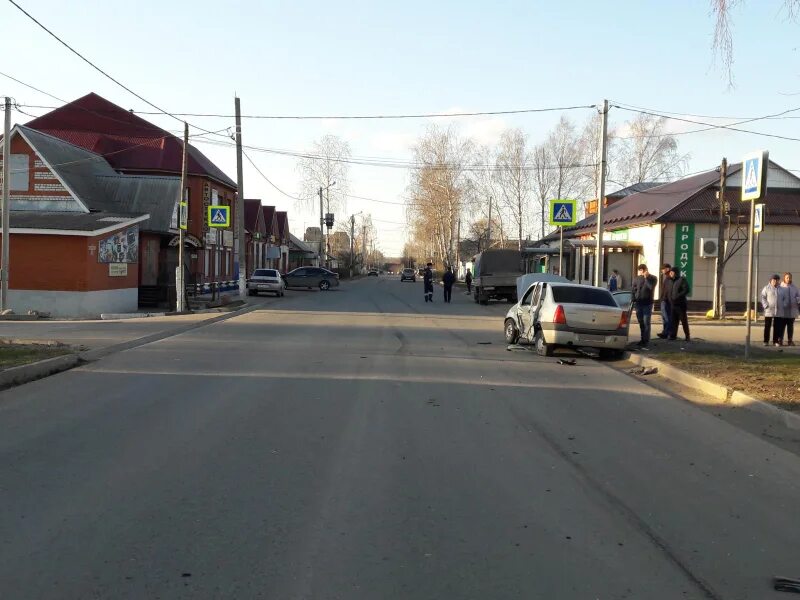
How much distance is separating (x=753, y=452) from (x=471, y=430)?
2.85m

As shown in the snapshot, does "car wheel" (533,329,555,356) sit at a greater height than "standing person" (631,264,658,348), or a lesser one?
lesser

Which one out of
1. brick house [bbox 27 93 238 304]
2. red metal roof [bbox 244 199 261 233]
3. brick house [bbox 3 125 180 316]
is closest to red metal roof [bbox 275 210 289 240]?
red metal roof [bbox 244 199 261 233]

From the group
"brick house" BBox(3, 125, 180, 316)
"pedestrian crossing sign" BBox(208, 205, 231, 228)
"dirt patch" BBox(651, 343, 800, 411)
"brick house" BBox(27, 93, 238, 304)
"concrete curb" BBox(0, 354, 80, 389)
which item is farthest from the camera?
"brick house" BBox(27, 93, 238, 304)

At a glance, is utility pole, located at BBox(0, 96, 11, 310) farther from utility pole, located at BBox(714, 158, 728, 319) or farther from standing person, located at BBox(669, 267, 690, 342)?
utility pole, located at BBox(714, 158, 728, 319)

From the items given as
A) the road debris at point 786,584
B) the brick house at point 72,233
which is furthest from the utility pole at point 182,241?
the road debris at point 786,584

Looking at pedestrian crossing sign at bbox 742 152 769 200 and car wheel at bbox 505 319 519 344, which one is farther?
car wheel at bbox 505 319 519 344

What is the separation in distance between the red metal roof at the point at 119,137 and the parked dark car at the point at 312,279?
9.63 m

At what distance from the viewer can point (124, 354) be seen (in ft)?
48.7

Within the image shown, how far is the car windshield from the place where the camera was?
50.1 feet

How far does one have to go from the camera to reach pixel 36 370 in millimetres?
11664

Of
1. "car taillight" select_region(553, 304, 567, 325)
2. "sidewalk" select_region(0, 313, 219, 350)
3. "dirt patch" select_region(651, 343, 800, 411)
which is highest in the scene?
"car taillight" select_region(553, 304, 567, 325)

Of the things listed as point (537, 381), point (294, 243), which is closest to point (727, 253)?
point (537, 381)

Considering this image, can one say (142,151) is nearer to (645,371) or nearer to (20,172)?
(20,172)

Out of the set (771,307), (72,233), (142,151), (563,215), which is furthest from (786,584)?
(142,151)
